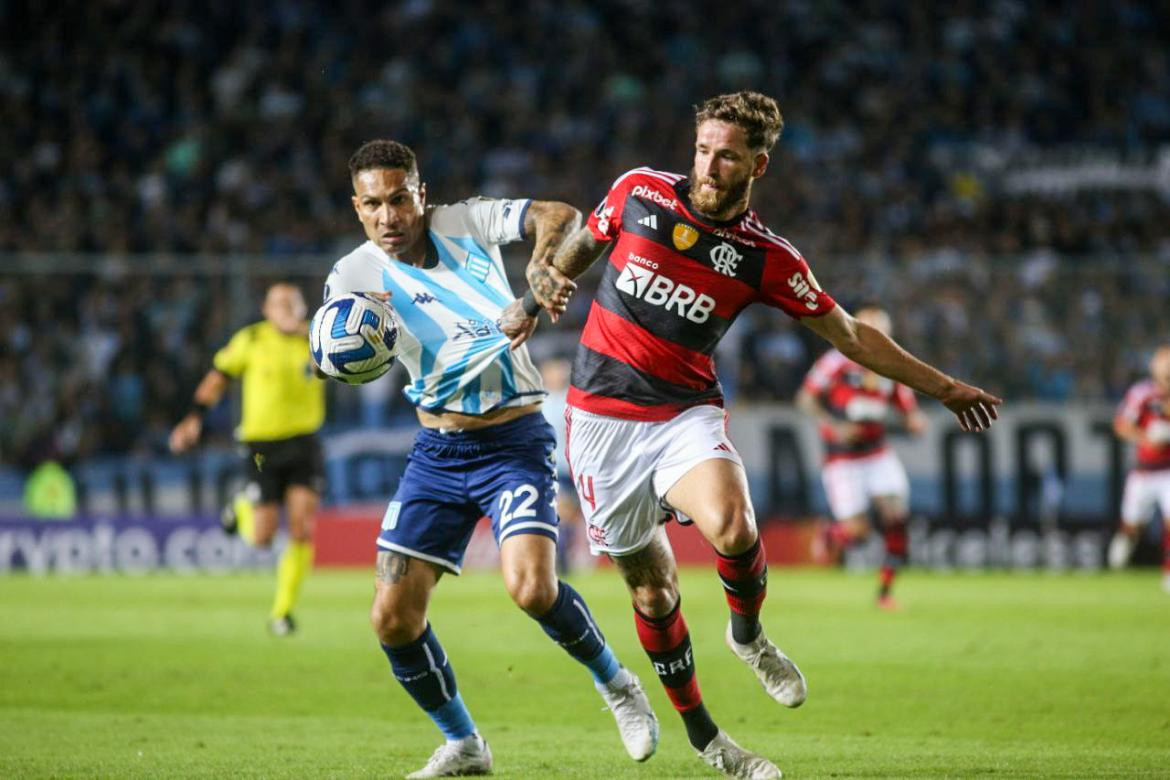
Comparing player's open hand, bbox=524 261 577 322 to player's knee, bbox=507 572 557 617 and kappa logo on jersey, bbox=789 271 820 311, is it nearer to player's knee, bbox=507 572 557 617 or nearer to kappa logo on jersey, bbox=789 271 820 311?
kappa logo on jersey, bbox=789 271 820 311

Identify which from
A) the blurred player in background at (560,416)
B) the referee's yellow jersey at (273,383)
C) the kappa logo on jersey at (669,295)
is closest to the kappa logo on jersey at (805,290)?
the kappa logo on jersey at (669,295)

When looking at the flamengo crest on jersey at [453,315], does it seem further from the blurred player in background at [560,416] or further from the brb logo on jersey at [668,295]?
the blurred player in background at [560,416]

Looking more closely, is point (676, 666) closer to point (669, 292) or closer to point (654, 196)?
point (669, 292)

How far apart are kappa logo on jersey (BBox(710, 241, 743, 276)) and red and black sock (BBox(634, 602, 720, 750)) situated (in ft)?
4.59

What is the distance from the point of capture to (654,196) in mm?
6586

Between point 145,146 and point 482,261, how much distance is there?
62.6 feet

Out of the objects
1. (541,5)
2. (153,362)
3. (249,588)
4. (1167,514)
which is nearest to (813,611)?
(1167,514)

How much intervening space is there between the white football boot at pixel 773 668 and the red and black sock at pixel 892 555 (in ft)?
27.6

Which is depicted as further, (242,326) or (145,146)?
(145,146)

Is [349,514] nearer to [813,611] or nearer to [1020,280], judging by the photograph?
[813,611]

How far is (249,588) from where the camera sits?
1755cm

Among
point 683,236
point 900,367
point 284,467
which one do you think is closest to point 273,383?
point 284,467

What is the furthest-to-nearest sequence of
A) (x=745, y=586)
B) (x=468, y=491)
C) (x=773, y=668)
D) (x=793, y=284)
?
(x=468, y=491), (x=773, y=668), (x=745, y=586), (x=793, y=284)

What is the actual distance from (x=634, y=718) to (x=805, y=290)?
6.37ft
